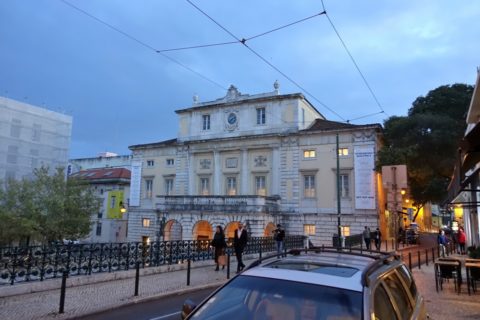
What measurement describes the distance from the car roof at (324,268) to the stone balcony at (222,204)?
1315 inches

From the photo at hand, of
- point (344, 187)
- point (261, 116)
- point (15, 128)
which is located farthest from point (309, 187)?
point (15, 128)

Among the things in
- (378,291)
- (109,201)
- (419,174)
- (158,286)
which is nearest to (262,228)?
(419,174)

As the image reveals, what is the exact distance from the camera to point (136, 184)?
50.9 metres

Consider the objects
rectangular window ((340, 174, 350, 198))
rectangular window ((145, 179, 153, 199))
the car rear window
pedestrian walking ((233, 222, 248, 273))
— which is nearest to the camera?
the car rear window

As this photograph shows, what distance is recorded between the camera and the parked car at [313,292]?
9.93 ft

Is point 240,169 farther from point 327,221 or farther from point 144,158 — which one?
point 144,158

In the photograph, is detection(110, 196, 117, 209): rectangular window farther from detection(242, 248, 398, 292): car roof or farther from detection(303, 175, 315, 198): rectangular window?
detection(242, 248, 398, 292): car roof

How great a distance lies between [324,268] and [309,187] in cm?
3697

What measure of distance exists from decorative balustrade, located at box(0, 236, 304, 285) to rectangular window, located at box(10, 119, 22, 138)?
3064 centimetres

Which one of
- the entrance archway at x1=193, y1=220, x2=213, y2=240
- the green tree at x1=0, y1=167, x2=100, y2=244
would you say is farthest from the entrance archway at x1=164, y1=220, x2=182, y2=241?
the green tree at x1=0, y1=167, x2=100, y2=244

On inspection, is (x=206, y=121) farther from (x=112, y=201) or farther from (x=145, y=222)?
(x=112, y=201)

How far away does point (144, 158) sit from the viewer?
2031 inches

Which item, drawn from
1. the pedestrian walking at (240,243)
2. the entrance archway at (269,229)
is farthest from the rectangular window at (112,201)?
the pedestrian walking at (240,243)

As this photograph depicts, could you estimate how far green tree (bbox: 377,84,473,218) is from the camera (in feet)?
117
